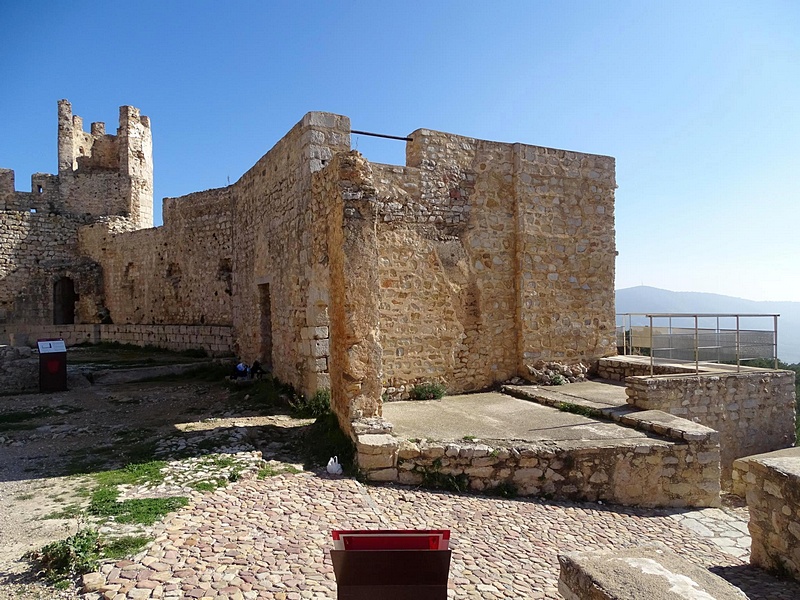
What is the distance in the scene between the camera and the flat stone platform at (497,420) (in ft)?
23.3

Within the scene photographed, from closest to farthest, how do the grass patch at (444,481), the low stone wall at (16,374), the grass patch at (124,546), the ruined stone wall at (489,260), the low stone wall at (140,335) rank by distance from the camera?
the grass patch at (124,546)
the grass patch at (444,481)
the ruined stone wall at (489,260)
the low stone wall at (16,374)
the low stone wall at (140,335)

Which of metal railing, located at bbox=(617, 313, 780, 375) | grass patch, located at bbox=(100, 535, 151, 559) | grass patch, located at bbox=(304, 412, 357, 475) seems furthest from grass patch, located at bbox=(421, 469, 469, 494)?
metal railing, located at bbox=(617, 313, 780, 375)

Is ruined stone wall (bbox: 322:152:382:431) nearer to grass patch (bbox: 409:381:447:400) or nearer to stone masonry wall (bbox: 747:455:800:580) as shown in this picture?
grass patch (bbox: 409:381:447:400)

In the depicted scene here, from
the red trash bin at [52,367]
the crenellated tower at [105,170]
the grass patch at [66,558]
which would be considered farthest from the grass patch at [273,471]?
the crenellated tower at [105,170]

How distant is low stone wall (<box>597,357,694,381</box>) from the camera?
10.3m

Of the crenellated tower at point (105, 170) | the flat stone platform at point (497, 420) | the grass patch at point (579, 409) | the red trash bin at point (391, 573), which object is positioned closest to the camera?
the red trash bin at point (391, 573)

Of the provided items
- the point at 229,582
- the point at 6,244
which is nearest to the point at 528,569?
the point at 229,582

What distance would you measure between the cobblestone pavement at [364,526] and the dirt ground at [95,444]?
58 cm

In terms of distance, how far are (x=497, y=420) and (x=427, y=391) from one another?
85.8 inches

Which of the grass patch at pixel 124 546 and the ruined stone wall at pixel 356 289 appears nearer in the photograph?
the grass patch at pixel 124 546

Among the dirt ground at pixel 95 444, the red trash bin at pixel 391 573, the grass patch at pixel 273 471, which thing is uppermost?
the red trash bin at pixel 391 573

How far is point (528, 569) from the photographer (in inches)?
177

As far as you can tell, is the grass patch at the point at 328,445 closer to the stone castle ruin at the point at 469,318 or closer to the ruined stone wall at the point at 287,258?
the stone castle ruin at the point at 469,318

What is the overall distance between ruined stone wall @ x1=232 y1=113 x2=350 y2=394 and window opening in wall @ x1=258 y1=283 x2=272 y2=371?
0.08 ft
